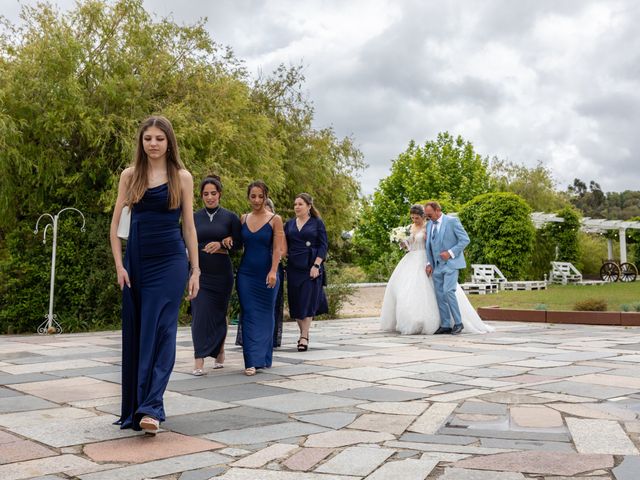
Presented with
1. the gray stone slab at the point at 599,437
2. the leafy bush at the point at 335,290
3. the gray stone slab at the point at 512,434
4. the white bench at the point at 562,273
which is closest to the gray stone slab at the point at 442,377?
the gray stone slab at the point at 599,437

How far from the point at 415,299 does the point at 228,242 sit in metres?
4.82

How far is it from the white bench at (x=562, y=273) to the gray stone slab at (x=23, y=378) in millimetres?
22882

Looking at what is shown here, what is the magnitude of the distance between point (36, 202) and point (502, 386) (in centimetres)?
971

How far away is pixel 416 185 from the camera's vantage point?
142 feet

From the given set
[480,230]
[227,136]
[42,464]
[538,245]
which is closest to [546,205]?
[538,245]

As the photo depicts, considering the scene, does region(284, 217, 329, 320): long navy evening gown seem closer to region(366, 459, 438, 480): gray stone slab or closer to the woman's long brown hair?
the woman's long brown hair

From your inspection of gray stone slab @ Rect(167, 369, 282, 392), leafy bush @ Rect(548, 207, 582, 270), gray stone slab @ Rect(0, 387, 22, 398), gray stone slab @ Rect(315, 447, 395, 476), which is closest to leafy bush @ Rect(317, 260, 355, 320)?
gray stone slab @ Rect(167, 369, 282, 392)

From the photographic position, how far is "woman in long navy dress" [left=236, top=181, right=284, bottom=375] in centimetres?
689

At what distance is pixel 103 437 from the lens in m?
4.09

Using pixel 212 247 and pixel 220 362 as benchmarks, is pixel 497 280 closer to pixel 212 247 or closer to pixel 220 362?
pixel 220 362

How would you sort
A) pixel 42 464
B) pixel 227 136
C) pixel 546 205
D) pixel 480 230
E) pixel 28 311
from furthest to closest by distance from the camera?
pixel 546 205 → pixel 480 230 → pixel 227 136 → pixel 28 311 → pixel 42 464

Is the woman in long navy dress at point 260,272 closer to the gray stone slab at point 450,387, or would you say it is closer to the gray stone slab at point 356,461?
the gray stone slab at point 450,387

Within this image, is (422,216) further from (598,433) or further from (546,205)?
(546,205)

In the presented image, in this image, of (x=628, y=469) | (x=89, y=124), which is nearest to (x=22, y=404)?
(x=628, y=469)
